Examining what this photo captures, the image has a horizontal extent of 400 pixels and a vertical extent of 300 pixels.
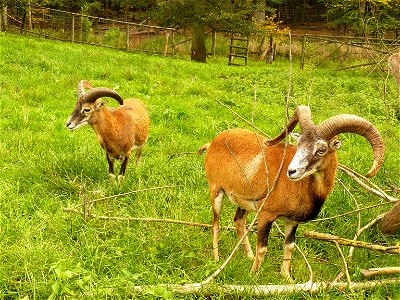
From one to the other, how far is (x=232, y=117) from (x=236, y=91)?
4297 millimetres

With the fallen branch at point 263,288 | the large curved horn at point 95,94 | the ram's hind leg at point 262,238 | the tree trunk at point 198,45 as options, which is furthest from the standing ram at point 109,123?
the tree trunk at point 198,45

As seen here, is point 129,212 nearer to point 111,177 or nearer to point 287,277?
point 111,177

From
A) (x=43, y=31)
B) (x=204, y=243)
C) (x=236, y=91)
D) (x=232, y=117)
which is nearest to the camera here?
(x=204, y=243)

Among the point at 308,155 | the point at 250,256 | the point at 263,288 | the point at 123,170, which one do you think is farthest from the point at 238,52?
the point at 263,288

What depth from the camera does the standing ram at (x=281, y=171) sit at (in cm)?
366

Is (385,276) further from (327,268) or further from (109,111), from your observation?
(109,111)

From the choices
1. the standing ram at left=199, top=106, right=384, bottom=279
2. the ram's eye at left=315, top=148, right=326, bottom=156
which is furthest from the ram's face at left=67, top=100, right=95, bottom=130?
the ram's eye at left=315, top=148, right=326, bottom=156

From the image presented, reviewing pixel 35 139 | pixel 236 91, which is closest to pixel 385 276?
pixel 35 139

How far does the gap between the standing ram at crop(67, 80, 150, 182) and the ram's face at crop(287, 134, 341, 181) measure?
2765mm

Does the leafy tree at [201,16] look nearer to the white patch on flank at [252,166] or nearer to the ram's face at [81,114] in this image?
the ram's face at [81,114]

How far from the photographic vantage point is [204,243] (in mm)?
4547

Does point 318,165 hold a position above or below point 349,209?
above

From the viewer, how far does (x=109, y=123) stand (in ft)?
20.5

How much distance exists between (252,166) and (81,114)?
2685 mm
